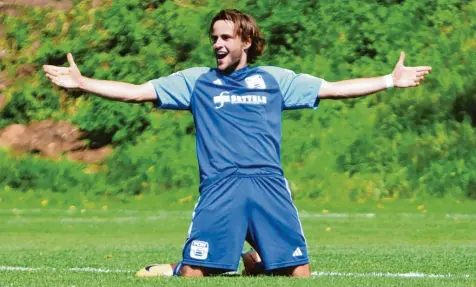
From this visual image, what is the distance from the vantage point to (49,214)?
1600cm

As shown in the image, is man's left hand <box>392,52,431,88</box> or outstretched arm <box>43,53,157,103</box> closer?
outstretched arm <box>43,53,157,103</box>

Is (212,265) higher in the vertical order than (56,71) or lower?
lower

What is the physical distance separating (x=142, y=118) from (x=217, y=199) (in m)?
11.7

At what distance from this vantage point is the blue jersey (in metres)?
7.68

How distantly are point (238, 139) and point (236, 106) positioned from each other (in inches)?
8.0

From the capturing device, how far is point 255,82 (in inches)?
307

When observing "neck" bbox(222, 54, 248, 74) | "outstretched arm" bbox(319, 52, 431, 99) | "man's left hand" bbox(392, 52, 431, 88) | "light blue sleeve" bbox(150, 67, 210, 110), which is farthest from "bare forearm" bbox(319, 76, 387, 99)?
"light blue sleeve" bbox(150, 67, 210, 110)

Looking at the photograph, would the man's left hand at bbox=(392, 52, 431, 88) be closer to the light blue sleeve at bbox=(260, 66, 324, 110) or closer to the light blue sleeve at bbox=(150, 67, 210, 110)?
the light blue sleeve at bbox=(260, 66, 324, 110)

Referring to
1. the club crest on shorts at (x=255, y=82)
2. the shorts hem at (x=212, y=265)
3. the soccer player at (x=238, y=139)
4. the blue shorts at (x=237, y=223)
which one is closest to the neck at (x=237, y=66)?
the soccer player at (x=238, y=139)

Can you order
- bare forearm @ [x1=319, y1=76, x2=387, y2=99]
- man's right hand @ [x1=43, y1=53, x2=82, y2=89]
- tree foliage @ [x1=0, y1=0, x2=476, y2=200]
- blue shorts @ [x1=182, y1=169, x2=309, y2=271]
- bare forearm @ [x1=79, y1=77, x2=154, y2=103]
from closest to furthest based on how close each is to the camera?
man's right hand @ [x1=43, y1=53, x2=82, y2=89] < bare forearm @ [x1=79, y1=77, x2=154, y2=103] < blue shorts @ [x1=182, y1=169, x2=309, y2=271] < bare forearm @ [x1=319, y1=76, x2=387, y2=99] < tree foliage @ [x1=0, y1=0, x2=476, y2=200]

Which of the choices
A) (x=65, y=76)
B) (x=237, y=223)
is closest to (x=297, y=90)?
(x=237, y=223)

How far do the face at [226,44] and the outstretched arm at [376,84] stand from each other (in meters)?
0.56

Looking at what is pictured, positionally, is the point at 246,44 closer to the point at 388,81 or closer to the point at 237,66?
the point at 237,66

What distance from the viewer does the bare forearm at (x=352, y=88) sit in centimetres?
785
